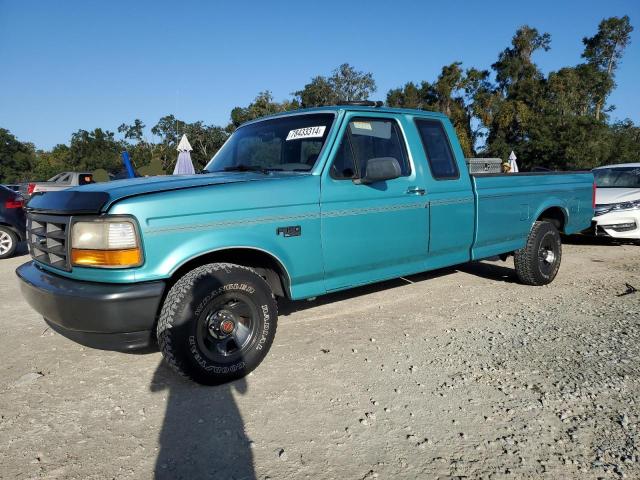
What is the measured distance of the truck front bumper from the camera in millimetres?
2643

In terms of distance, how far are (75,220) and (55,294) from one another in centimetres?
48

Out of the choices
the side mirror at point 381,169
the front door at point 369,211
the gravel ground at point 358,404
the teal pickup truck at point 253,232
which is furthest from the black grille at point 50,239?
the side mirror at point 381,169

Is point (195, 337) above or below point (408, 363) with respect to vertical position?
above

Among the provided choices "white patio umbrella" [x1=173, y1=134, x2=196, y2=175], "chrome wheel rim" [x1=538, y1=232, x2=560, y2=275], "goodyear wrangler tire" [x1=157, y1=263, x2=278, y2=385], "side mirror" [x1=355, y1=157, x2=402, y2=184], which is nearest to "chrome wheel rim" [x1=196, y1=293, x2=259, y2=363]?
"goodyear wrangler tire" [x1=157, y1=263, x2=278, y2=385]

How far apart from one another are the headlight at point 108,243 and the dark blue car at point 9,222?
7341 mm

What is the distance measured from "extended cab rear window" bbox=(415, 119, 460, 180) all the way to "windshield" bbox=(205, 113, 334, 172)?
113 cm

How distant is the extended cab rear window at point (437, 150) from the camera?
4375mm

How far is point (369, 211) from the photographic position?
3.73 metres

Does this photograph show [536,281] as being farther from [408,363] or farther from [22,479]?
[22,479]

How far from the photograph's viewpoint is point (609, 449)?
90.6 inches

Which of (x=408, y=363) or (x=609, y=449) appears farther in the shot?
(x=408, y=363)

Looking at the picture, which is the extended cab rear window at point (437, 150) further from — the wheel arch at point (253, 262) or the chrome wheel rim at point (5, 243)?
the chrome wheel rim at point (5, 243)

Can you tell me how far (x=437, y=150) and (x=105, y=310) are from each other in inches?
131

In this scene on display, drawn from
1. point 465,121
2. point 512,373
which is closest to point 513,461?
point 512,373
